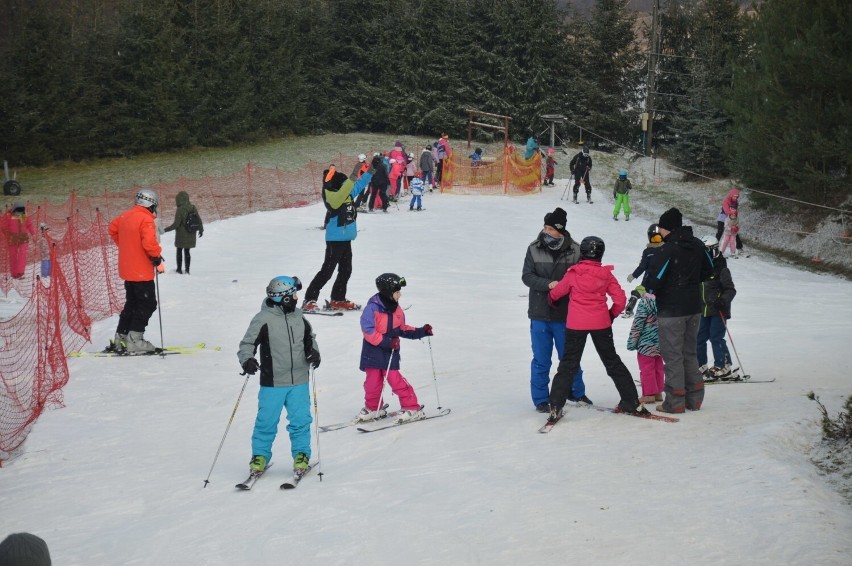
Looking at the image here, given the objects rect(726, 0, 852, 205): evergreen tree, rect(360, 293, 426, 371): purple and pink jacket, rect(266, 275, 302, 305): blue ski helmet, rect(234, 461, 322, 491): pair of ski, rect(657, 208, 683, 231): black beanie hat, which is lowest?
rect(234, 461, 322, 491): pair of ski

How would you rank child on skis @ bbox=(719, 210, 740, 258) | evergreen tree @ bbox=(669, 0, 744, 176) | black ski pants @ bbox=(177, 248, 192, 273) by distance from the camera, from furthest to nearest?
evergreen tree @ bbox=(669, 0, 744, 176), child on skis @ bbox=(719, 210, 740, 258), black ski pants @ bbox=(177, 248, 192, 273)

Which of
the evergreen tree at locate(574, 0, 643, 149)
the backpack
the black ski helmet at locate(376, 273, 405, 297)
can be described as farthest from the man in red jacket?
the evergreen tree at locate(574, 0, 643, 149)

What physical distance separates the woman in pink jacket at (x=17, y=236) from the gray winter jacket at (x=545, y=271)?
1167cm

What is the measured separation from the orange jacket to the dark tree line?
29845mm

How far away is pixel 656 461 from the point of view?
741 centimetres

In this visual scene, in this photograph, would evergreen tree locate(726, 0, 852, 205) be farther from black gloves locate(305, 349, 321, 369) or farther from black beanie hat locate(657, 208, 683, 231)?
black gloves locate(305, 349, 321, 369)

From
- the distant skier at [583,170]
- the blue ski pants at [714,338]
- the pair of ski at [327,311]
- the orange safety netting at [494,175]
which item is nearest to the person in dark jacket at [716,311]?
the blue ski pants at [714,338]

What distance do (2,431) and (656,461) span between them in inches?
256

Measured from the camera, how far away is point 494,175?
112 ft

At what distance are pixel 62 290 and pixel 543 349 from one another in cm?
820

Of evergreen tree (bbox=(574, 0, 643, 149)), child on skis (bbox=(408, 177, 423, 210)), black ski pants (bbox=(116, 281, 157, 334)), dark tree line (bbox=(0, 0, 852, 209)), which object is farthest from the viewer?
evergreen tree (bbox=(574, 0, 643, 149))

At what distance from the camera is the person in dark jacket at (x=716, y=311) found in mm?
10273

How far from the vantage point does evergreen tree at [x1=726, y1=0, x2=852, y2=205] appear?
23.9m

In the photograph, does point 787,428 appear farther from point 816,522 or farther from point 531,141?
point 531,141
